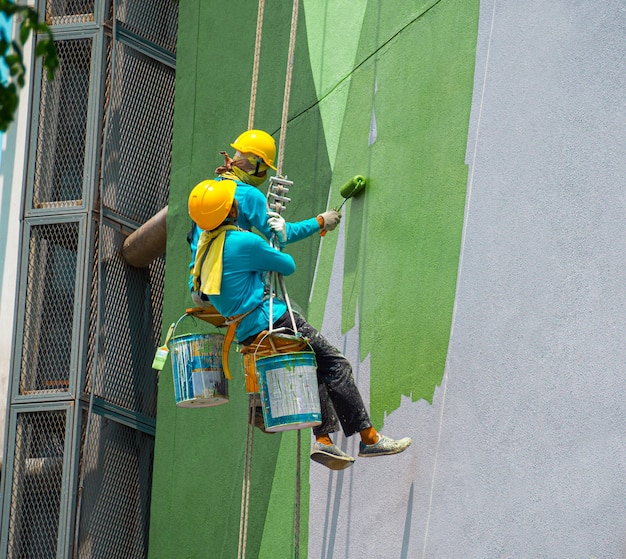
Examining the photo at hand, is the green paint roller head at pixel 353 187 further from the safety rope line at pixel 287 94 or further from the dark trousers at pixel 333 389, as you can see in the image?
the dark trousers at pixel 333 389

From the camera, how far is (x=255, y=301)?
7000mm

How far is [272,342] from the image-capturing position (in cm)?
694

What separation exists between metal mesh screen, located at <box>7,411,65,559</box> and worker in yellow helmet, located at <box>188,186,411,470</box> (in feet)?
17.9

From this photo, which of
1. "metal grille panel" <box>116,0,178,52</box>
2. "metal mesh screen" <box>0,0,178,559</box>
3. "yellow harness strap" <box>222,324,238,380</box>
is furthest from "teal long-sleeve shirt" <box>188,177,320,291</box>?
"metal grille panel" <box>116,0,178,52</box>

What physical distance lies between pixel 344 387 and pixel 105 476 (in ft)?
18.6

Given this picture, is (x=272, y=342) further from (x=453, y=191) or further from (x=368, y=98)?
(x=368, y=98)

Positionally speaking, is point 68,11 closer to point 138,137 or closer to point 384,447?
point 138,137

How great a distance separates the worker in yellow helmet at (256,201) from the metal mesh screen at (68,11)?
6148mm

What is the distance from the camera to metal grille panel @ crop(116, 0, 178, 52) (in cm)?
1303

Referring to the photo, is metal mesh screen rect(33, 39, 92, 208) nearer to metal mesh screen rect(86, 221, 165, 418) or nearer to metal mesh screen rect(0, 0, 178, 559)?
metal mesh screen rect(0, 0, 178, 559)

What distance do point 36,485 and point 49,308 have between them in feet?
5.50

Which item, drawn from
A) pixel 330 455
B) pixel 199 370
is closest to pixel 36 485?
pixel 199 370

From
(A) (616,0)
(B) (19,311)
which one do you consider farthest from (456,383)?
(B) (19,311)

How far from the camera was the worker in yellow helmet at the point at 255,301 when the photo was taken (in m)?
6.93
